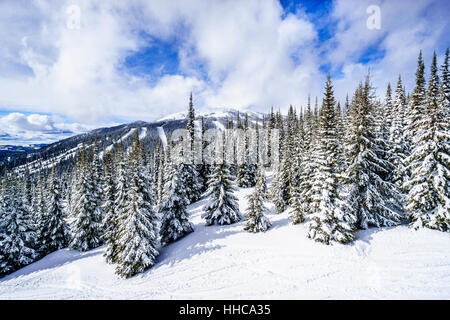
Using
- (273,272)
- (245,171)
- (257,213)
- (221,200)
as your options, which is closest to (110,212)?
(221,200)

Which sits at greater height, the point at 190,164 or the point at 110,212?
the point at 190,164

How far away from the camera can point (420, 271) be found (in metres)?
12.1

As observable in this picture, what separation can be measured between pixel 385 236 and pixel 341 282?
24.6ft

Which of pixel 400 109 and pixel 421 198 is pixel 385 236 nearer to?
pixel 421 198

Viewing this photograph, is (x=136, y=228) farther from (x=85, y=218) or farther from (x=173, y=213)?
(x=85, y=218)

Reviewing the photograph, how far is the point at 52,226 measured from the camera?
2902 centimetres

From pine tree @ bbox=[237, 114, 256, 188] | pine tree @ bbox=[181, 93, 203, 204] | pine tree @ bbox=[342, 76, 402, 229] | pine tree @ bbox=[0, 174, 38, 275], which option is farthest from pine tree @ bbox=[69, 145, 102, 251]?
pine tree @ bbox=[237, 114, 256, 188]

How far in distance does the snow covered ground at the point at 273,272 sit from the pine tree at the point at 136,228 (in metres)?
1.08

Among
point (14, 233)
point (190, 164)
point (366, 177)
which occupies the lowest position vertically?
point (14, 233)

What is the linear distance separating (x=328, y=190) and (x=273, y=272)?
8067 millimetres

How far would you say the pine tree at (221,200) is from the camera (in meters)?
24.3

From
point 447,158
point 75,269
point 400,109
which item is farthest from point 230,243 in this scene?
point 400,109

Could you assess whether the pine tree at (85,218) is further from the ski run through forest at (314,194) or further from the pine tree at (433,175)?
the pine tree at (433,175)
